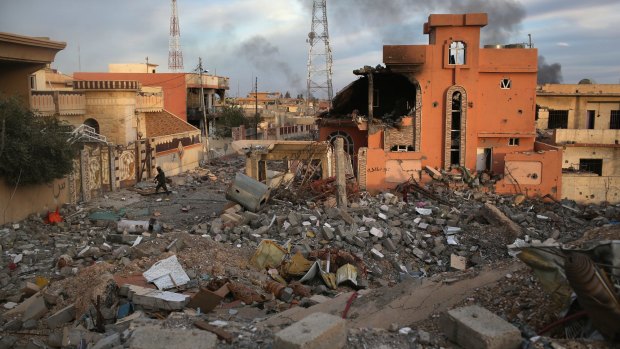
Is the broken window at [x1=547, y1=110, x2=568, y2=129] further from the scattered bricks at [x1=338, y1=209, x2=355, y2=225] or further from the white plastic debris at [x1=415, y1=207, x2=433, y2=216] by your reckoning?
the scattered bricks at [x1=338, y1=209, x2=355, y2=225]

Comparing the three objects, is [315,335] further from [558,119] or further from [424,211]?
[558,119]

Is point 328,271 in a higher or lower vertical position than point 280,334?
lower

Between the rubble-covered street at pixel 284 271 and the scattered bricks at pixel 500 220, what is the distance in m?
0.04

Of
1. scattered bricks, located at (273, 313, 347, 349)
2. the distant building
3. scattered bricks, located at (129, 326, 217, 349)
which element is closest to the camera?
scattered bricks, located at (273, 313, 347, 349)

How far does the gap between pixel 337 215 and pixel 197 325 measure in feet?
32.1

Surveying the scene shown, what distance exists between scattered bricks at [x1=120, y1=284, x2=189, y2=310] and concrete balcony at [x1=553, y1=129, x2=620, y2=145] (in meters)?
25.7

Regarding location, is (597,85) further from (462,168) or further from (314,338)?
(314,338)

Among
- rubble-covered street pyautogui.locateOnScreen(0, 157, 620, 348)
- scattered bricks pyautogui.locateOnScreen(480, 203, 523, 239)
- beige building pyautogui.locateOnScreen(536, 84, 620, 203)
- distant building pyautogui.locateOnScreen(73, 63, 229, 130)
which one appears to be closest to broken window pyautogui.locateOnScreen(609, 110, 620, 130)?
beige building pyautogui.locateOnScreen(536, 84, 620, 203)

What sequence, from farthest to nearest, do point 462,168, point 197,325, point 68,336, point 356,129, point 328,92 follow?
point 328,92
point 356,129
point 462,168
point 68,336
point 197,325

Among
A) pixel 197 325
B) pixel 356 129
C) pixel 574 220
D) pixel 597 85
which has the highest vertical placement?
pixel 597 85

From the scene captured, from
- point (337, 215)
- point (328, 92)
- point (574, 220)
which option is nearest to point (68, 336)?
point (337, 215)

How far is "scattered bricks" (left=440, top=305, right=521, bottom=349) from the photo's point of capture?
5219 millimetres

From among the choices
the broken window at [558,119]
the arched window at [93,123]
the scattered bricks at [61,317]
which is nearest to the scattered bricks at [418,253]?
the scattered bricks at [61,317]

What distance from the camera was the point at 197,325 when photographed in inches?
246
